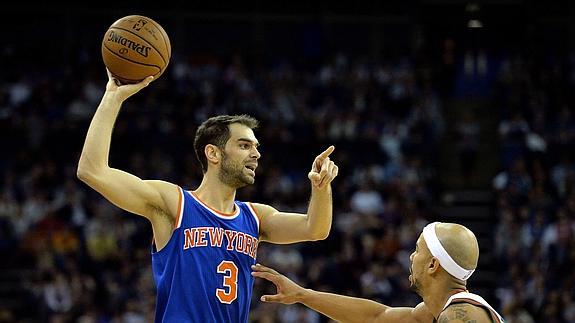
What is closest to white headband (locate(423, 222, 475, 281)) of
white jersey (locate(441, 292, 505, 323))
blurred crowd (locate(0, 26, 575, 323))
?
white jersey (locate(441, 292, 505, 323))

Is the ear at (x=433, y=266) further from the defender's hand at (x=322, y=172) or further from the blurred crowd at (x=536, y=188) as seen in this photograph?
the blurred crowd at (x=536, y=188)

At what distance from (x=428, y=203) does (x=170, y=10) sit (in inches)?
354

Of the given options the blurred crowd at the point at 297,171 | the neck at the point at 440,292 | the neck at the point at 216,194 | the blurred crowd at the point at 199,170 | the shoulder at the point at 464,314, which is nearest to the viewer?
the shoulder at the point at 464,314

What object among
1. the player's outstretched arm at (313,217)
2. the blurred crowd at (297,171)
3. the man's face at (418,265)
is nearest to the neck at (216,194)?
the player's outstretched arm at (313,217)

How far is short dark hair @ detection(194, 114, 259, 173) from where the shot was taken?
5453 mm

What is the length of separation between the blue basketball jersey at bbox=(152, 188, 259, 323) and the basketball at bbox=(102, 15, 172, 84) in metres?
0.74

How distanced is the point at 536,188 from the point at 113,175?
1016 centimetres

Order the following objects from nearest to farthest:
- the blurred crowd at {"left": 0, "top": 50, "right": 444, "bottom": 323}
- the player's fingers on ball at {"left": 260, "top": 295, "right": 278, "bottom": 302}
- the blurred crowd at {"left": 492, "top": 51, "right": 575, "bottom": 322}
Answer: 1. the player's fingers on ball at {"left": 260, "top": 295, "right": 278, "bottom": 302}
2. the blurred crowd at {"left": 492, "top": 51, "right": 575, "bottom": 322}
3. the blurred crowd at {"left": 0, "top": 50, "right": 444, "bottom": 323}

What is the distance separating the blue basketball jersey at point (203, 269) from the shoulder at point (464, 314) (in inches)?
48.3

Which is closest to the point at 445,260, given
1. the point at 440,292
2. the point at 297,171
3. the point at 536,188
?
the point at 440,292

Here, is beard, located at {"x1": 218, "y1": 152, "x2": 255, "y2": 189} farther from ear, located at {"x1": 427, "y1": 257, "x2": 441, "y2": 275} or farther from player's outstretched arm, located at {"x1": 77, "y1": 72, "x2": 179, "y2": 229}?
ear, located at {"x1": 427, "y1": 257, "x2": 441, "y2": 275}

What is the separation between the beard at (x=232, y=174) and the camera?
17.6 ft

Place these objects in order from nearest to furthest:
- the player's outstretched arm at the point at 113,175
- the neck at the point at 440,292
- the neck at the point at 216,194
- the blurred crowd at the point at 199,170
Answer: the player's outstretched arm at the point at 113,175
the neck at the point at 440,292
the neck at the point at 216,194
the blurred crowd at the point at 199,170

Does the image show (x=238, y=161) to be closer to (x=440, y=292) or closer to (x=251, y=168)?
(x=251, y=168)
